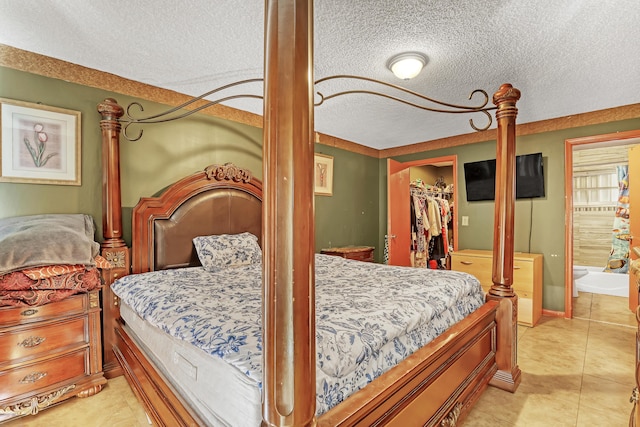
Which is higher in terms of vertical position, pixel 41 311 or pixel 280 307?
pixel 280 307

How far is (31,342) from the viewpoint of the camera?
5.84 feet

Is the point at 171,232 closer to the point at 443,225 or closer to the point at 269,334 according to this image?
the point at 269,334

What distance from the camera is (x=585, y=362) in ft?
8.00

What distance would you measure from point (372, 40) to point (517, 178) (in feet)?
9.54

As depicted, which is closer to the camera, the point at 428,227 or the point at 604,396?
the point at 604,396

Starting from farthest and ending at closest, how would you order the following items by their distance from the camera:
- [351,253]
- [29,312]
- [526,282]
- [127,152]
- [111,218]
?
1. [351,253]
2. [526,282]
3. [127,152]
4. [111,218]
5. [29,312]

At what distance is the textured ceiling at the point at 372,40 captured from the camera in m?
1.66

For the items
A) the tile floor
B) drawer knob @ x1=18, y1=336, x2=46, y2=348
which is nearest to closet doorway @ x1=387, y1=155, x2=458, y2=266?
the tile floor

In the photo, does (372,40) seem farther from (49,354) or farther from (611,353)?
(611,353)

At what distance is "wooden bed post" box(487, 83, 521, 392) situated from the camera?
2.04m

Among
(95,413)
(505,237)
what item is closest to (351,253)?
(505,237)

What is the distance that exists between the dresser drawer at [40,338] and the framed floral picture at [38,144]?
1.01 m

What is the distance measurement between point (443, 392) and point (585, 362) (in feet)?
6.03

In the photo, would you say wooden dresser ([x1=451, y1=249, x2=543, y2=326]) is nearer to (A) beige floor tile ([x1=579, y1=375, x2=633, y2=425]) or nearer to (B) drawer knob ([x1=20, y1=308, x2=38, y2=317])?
(A) beige floor tile ([x1=579, y1=375, x2=633, y2=425])
